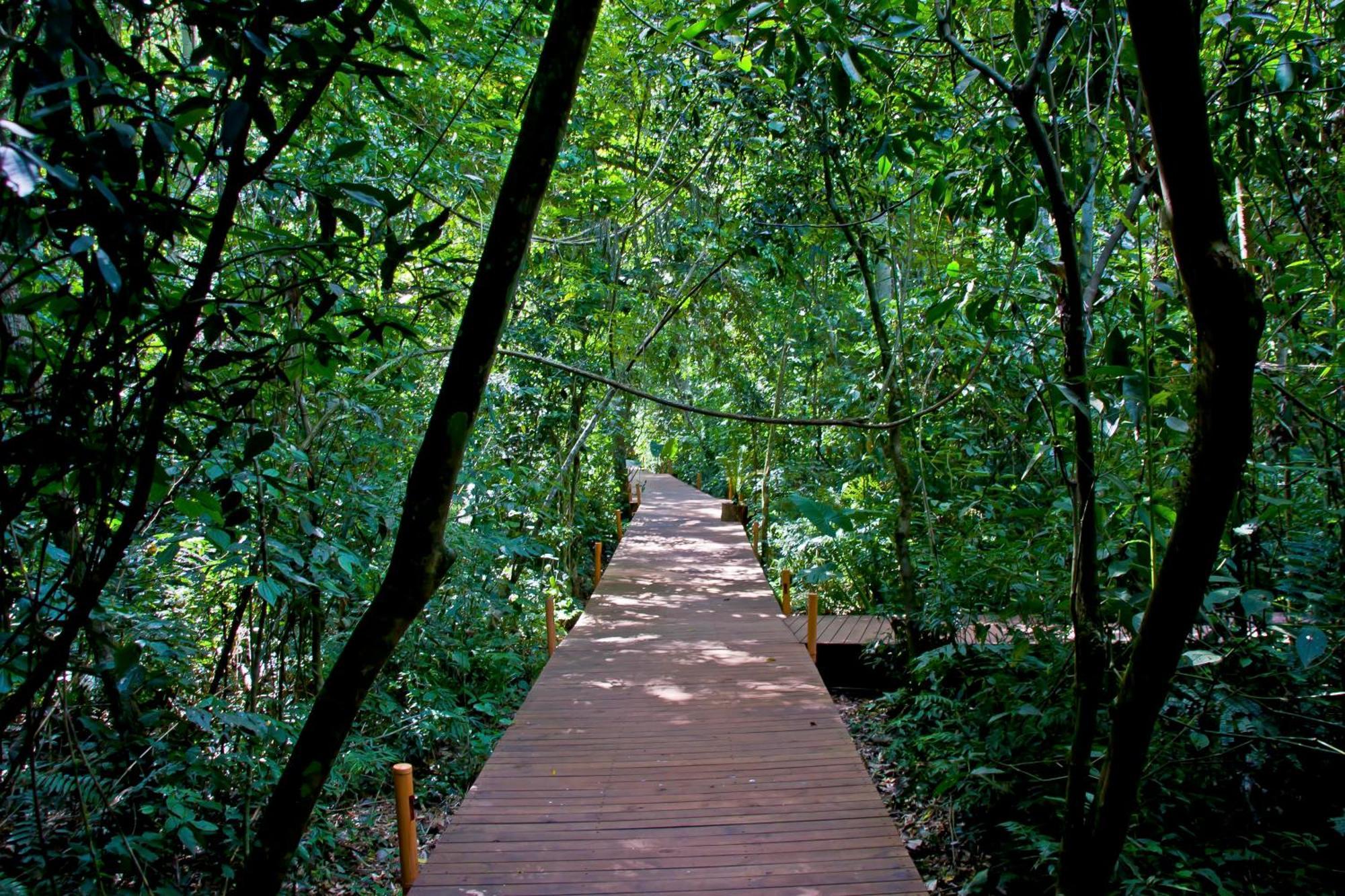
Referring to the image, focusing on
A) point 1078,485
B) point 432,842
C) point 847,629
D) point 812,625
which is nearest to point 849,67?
point 1078,485

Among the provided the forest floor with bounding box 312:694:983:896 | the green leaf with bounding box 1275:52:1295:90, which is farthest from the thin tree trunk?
the forest floor with bounding box 312:694:983:896

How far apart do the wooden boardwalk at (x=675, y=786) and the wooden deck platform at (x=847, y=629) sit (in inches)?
28.4

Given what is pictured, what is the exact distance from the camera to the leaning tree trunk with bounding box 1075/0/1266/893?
1150 mm

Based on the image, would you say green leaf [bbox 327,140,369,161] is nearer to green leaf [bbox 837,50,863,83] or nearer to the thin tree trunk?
green leaf [bbox 837,50,863,83]

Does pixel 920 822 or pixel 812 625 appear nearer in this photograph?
pixel 920 822

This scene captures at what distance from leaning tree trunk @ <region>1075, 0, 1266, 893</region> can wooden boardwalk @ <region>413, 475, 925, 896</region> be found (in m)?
2.48

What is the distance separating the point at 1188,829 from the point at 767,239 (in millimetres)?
5122

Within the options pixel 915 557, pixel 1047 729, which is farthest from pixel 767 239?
pixel 1047 729

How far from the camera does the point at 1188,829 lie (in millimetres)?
3557

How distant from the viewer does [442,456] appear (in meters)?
1.41

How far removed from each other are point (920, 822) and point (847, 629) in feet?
10.3

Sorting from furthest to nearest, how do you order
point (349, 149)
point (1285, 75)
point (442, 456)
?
1. point (1285, 75)
2. point (349, 149)
3. point (442, 456)

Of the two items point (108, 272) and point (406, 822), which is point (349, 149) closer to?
point (108, 272)

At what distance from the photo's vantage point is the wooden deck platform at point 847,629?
7766 mm
